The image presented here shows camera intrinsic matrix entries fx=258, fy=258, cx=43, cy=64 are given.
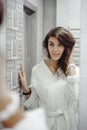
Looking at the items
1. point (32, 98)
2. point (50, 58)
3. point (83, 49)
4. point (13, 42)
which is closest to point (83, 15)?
point (83, 49)

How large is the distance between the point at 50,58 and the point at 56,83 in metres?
0.13

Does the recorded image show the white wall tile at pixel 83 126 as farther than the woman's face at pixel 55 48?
Yes

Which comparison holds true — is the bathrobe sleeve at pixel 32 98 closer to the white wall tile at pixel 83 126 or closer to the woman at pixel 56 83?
the woman at pixel 56 83

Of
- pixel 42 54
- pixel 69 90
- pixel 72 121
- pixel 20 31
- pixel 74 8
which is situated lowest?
pixel 72 121

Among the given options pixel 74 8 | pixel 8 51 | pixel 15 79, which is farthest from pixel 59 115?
pixel 74 8

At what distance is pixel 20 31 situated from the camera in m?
1.33

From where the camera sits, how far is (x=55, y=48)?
124 cm

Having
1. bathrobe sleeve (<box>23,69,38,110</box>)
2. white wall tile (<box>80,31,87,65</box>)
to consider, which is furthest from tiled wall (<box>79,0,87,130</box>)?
bathrobe sleeve (<box>23,69,38,110</box>)

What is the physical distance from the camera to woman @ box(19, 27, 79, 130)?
1.24 meters

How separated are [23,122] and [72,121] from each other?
744 mm

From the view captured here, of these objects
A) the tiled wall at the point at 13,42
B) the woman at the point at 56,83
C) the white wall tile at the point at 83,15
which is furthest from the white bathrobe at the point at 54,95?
the white wall tile at the point at 83,15

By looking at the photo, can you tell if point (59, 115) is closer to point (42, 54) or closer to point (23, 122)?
point (42, 54)

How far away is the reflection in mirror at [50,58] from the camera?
48.9 inches

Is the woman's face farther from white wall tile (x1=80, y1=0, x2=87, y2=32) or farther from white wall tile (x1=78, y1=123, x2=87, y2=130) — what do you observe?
white wall tile (x1=78, y1=123, x2=87, y2=130)
